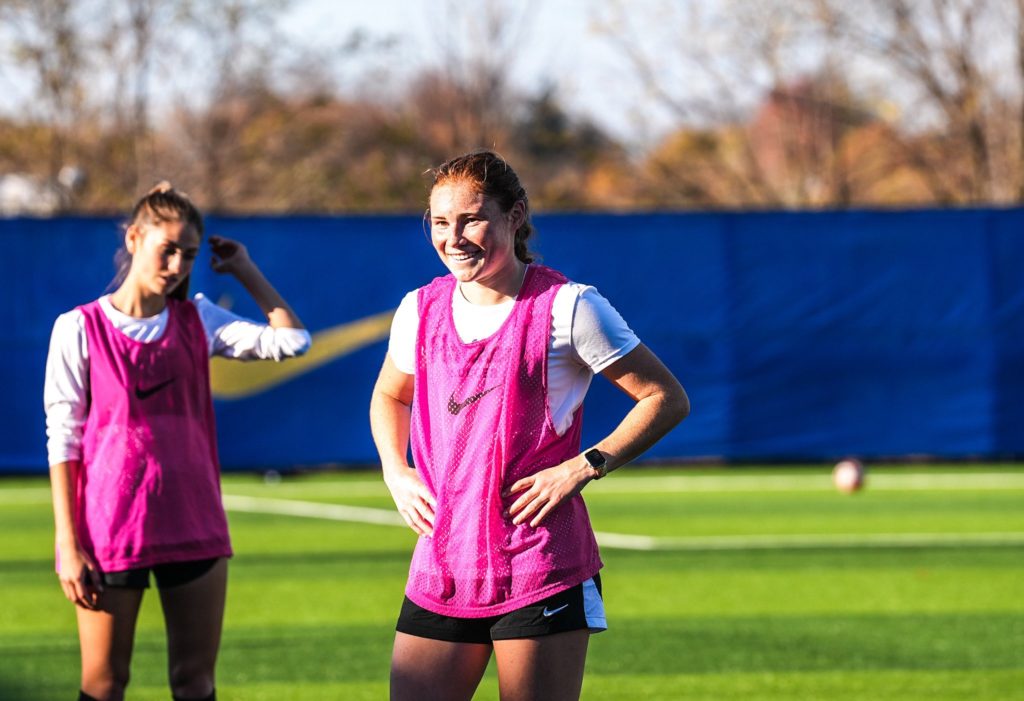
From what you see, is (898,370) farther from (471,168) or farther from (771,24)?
(471,168)

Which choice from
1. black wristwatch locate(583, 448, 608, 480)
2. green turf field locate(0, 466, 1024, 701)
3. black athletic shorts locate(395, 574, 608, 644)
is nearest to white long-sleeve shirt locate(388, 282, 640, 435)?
black wristwatch locate(583, 448, 608, 480)

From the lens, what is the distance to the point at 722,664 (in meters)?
7.84

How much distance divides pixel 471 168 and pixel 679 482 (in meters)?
14.1

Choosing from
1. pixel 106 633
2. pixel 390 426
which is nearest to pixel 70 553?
pixel 106 633

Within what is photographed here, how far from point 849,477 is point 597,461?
12678 mm

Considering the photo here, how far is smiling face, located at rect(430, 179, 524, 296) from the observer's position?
395 cm

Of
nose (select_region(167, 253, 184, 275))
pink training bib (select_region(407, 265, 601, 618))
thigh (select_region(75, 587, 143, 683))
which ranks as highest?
nose (select_region(167, 253, 184, 275))

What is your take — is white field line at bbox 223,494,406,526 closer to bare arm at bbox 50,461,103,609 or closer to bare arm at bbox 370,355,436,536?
bare arm at bbox 50,461,103,609

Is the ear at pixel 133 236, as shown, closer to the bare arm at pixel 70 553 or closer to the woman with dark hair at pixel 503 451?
the bare arm at pixel 70 553

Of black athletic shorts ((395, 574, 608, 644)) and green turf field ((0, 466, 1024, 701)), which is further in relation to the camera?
green turf field ((0, 466, 1024, 701))

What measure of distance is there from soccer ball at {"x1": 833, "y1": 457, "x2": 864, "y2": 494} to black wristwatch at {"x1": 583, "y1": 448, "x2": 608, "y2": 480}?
1262cm

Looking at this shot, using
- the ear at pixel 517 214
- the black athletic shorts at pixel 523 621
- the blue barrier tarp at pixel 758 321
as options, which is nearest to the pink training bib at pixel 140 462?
the black athletic shorts at pixel 523 621

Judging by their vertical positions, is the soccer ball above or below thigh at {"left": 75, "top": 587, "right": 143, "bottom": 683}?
below

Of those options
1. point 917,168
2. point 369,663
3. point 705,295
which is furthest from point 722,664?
point 917,168
